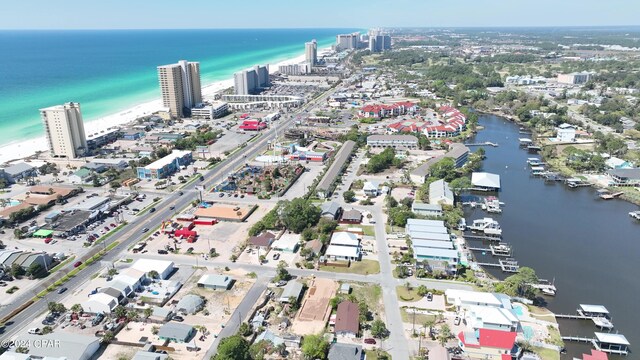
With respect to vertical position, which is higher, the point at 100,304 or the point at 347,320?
the point at 100,304

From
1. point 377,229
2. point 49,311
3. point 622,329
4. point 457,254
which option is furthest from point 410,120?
point 49,311

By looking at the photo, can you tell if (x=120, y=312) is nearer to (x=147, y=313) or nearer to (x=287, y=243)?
(x=147, y=313)

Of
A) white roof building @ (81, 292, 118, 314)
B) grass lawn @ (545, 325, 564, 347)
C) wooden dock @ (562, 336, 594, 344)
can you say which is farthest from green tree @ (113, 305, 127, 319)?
wooden dock @ (562, 336, 594, 344)

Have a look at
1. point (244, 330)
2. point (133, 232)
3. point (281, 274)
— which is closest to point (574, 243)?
point (281, 274)

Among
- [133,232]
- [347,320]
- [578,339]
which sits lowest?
[578,339]

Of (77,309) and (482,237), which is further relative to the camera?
(482,237)

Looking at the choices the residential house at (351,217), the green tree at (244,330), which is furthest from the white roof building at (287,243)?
the green tree at (244,330)

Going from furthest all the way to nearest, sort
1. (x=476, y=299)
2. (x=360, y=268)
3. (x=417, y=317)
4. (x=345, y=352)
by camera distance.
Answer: (x=360, y=268), (x=476, y=299), (x=417, y=317), (x=345, y=352)

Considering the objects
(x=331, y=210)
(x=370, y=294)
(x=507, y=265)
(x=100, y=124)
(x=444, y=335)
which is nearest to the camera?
(x=444, y=335)
